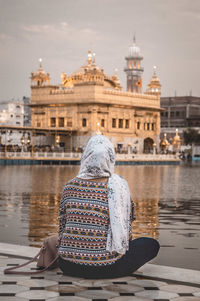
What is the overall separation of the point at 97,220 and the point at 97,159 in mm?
562

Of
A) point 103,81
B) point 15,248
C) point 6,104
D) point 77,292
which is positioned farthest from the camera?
point 6,104

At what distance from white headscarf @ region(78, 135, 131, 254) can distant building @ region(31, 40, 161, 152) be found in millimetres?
60840

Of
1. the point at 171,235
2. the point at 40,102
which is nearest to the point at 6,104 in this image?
the point at 40,102

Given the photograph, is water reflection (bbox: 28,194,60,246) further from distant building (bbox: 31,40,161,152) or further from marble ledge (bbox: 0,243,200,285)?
distant building (bbox: 31,40,161,152)

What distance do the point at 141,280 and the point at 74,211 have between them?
3.01 feet

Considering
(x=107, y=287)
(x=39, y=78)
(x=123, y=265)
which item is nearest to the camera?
(x=107, y=287)

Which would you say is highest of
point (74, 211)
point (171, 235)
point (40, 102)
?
point (40, 102)

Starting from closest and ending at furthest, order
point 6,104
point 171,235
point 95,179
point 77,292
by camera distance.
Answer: point 77,292
point 95,179
point 171,235
point 6,104

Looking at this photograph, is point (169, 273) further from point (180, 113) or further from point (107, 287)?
point (180, 113)

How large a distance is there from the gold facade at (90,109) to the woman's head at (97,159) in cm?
6183

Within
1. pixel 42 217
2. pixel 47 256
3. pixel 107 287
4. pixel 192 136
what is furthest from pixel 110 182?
pixel 192 136

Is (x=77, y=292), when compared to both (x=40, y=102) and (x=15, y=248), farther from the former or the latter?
(x=40, y=102)

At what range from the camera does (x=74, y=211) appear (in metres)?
5.82

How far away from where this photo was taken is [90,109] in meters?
70.0
